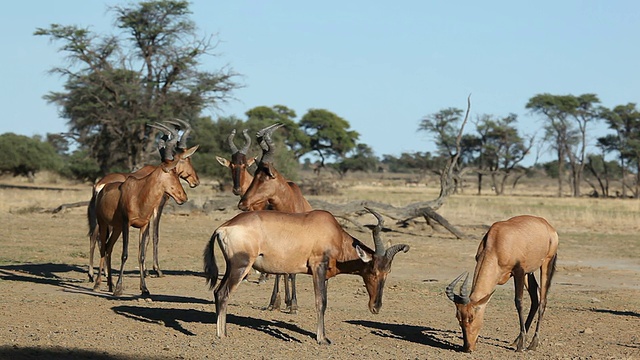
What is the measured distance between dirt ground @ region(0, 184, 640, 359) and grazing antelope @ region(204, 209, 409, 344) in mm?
554

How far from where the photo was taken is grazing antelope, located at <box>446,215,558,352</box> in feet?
30.9

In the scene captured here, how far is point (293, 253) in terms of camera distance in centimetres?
987

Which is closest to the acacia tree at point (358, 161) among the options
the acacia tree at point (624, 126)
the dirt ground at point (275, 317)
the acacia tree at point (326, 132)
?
the acacia tree at point (326, 132)

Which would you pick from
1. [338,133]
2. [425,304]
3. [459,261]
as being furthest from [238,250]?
[338,133]

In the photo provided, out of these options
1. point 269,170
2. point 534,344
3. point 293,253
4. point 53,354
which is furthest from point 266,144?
point 53,354

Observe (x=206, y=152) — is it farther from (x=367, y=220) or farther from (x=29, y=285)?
(x=29, y=285)

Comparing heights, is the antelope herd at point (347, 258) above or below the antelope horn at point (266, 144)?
below

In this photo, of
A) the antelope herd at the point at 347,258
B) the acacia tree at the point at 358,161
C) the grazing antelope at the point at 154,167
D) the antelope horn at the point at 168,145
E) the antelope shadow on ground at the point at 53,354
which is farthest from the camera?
the acacia tree at the point at 358,161

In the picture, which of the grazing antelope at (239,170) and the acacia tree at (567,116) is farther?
the acacia tree at (567,116)

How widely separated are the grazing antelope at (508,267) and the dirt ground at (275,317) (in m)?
0.34

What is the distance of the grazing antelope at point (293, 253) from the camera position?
957cm

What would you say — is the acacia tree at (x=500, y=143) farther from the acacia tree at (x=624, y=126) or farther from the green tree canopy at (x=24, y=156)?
the green tree canopy at (x=24, y=156)

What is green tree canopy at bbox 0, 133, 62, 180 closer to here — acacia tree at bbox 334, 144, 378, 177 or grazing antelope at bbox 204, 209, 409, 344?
acacia tree at bbox 334, 144, 378, 177

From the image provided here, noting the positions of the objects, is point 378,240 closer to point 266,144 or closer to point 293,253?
point 293,253
